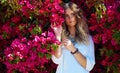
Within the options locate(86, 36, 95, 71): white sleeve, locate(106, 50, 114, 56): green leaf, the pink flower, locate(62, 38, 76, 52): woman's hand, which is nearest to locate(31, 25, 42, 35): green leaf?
locate(62, 38, 76, 52): woman's hand

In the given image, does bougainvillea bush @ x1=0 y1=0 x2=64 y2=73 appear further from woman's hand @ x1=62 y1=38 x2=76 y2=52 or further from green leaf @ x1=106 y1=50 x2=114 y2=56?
green leaf @ x1=106 y1=50 x2=114 y2=56

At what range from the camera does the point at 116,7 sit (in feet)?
13.5

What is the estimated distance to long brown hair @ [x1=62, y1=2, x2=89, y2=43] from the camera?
4.07 metres

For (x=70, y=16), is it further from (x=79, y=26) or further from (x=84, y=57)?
(x=84, y=57)

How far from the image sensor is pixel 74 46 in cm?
407

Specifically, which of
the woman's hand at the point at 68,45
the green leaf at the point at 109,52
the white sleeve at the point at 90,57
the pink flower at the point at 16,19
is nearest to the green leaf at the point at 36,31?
the woman's hand at the point at 68,45

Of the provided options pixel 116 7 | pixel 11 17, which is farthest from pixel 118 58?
pixel 11 17

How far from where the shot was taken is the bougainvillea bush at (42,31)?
12.9 ft

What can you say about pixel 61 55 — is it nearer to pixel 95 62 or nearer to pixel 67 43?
pixel 67 43

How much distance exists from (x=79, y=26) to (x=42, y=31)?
0.36 metres

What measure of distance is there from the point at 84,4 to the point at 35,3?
26.9 inches

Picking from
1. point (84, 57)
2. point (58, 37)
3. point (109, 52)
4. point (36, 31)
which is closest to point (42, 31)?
point (36, 31)

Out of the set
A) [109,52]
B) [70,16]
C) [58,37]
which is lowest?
[109,52]

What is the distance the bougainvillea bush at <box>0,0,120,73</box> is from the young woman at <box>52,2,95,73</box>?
0.08m
